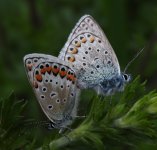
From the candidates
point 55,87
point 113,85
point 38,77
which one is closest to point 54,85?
point 55,87

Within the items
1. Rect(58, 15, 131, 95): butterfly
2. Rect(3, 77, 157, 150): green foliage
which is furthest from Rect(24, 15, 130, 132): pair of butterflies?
Rect(3, 77, 157, 150): green foliage

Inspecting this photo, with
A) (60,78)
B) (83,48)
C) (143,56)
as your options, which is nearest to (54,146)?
(60,78)

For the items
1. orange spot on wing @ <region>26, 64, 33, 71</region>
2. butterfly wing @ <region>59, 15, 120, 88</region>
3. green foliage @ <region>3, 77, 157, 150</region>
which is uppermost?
butterfly wing @ <region>59, 15, 120, 88</region>

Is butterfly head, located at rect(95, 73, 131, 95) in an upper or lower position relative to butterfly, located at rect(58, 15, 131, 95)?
lower

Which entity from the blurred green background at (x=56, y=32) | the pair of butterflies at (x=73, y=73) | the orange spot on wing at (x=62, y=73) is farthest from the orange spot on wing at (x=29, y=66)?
the blurred green background at (x=56, y=32)

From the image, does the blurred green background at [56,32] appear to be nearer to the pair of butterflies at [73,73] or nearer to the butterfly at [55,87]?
the pair of butterflies at [73,73]

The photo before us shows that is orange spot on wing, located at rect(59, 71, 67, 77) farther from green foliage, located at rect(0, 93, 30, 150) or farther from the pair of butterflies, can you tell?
green foliage, located at rect(0, 93, 30, 150)

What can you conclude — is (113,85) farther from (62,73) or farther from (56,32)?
(56,32)

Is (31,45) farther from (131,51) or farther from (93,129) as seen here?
(93,129)
